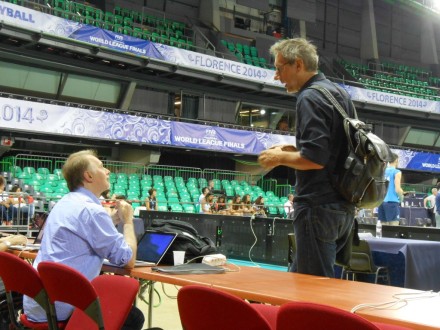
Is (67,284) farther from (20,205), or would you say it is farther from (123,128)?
(123,128)

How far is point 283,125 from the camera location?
24500mm

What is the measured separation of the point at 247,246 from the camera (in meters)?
10.6

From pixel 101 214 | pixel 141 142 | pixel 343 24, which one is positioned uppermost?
pixel 343 24

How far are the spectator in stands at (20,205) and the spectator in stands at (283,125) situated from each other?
14583 mm

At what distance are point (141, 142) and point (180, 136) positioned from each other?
1535mm

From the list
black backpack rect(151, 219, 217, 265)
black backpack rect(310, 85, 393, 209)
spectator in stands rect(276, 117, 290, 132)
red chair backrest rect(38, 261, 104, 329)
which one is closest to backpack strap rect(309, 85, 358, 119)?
black backpack rect(310, 85, 393, 209)

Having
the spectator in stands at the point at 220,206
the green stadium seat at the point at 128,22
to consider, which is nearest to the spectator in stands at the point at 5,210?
the spectator in stands at the point at 220,206

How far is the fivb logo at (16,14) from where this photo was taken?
15.2m

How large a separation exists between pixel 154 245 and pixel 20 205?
28.2ft

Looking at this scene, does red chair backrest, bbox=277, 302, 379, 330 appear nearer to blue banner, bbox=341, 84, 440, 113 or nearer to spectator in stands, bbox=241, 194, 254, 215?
spectator in stands, bbox=241, 194, 254, 215

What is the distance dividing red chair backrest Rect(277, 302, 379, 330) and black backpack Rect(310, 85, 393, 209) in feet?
4.86

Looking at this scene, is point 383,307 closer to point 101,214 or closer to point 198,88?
point 101,214

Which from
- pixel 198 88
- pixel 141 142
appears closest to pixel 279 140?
pixel 198 88

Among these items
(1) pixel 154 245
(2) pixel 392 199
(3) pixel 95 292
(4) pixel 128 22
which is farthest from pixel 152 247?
(4) pixel 128 22
